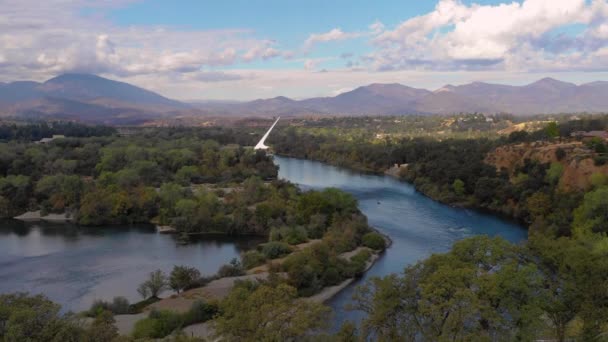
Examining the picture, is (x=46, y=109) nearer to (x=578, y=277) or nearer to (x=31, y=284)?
(x=31, y=284)

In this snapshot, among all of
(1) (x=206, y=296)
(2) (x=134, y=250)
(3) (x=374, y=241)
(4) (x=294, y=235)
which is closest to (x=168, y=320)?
(1) (x=206, y=296)

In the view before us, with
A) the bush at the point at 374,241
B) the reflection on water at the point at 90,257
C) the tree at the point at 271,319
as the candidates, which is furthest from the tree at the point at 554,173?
the tree at the point at 271,319

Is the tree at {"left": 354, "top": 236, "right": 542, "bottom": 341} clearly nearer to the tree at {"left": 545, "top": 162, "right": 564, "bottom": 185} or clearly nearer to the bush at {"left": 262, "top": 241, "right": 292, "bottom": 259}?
the bush at {"left": 262, "top": 241, "right": 292, "bottom": 259}

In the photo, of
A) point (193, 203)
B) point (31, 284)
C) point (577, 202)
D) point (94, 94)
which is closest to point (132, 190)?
point (193, 203)

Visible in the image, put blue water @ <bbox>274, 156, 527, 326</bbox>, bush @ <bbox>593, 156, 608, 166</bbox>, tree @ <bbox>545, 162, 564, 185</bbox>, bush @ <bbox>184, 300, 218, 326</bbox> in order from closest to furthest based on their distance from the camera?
bush @ <bbox>184, 300, 218, 326</bbox>, blue water @ <bbox>274, 156, 527, 326</bbox>, bush @ <bbox>593, 156, 608, 166</bbox>, tree @ <bbox>545, 162, 564, 185</bbox>

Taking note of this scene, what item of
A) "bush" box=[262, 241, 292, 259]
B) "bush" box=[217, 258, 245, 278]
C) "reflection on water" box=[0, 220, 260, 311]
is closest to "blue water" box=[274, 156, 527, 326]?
"bush" box=[262, 241, 292, 259]
